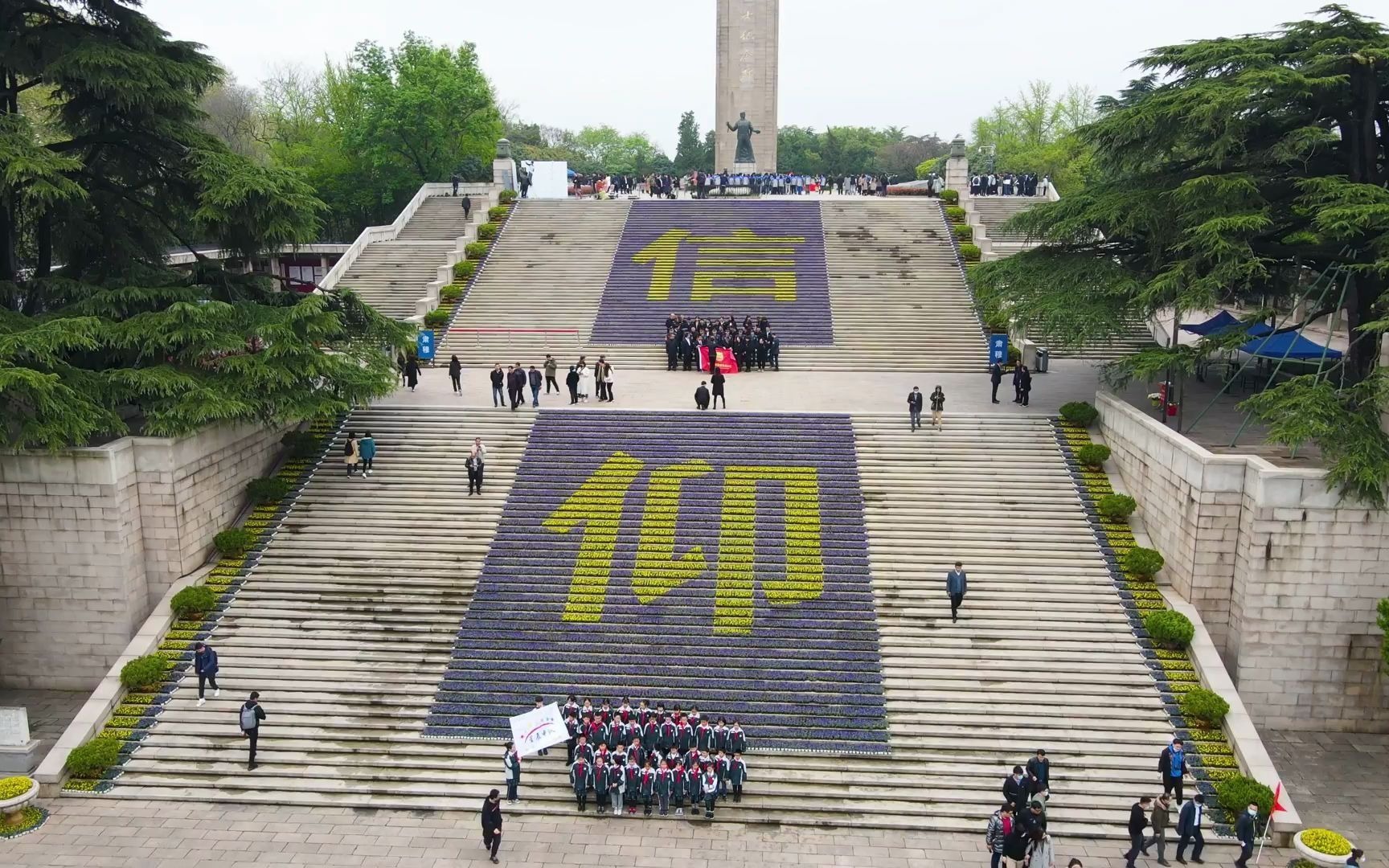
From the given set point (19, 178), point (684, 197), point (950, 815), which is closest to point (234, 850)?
point (950, 815)

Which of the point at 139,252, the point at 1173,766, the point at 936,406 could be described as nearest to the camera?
the point at 1173,766

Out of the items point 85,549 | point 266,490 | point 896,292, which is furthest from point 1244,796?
point 896,292

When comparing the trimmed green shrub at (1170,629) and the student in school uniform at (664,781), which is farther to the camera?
the trimmed green shrub at (1170,629)

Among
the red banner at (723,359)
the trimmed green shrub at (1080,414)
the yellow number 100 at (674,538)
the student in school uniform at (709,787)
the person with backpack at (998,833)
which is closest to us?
the person with backpack at (998,833)

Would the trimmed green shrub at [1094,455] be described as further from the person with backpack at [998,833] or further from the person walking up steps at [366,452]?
the person walking up steps at [366,452]

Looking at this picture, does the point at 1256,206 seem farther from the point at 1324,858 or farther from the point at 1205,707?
the point at 1324,858

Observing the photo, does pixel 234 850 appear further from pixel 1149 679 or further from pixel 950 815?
pixel 1149 679

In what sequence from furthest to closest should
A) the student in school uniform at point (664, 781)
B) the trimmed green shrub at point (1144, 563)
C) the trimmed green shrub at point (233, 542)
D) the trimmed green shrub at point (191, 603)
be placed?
the trimmed green shrub at point (233, 542), the trimmed green shrub at point (1144, 563), the trimmed green shrub at point (191, 603), the student in school uniform at point (664, 781)

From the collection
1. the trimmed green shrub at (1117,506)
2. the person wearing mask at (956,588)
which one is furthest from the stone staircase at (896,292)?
the person wearing mask at (956,588)
